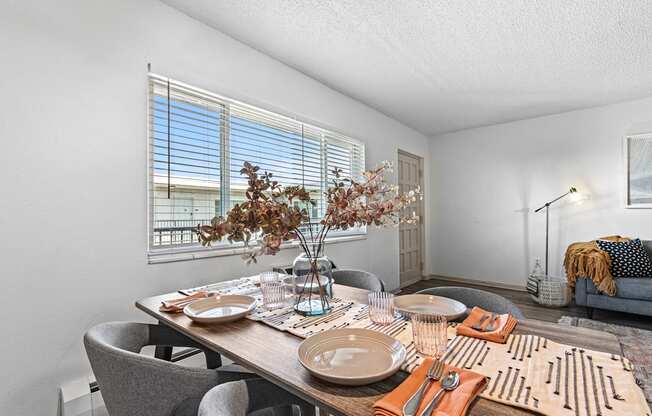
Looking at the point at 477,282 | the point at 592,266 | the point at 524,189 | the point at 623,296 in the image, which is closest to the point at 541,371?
the point at 592,266

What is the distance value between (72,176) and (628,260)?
15.5ft

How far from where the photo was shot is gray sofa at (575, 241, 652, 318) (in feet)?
9.55

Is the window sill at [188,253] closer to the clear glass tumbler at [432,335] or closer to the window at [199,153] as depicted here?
the window at [199,153]

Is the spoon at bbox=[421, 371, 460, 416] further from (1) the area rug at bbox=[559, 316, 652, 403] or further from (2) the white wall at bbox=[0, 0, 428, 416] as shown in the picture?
(1) the area rug at bbox=[559, 316, 652, 403]

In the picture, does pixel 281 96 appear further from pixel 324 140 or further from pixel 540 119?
pixel 540 119

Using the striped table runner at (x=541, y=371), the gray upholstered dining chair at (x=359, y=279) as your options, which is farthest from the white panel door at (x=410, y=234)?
the striped table runner at (x=541, y=371)

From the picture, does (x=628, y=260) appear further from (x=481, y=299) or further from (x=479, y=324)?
(x=479, y=324)

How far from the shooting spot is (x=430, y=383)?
727mm

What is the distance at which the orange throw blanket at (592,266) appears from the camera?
3025 millimetres

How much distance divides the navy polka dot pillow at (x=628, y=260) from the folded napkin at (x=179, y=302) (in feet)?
12.9

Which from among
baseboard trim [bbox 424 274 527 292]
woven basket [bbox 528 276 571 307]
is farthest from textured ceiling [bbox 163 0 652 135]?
baseboard trim [bbox 424 274 527 292]

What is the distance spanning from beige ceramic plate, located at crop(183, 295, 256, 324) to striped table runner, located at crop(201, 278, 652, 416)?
0.58 ft

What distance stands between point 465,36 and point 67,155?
2.77 meters

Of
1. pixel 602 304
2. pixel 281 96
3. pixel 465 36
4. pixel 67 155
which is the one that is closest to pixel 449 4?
pixel 465 36
